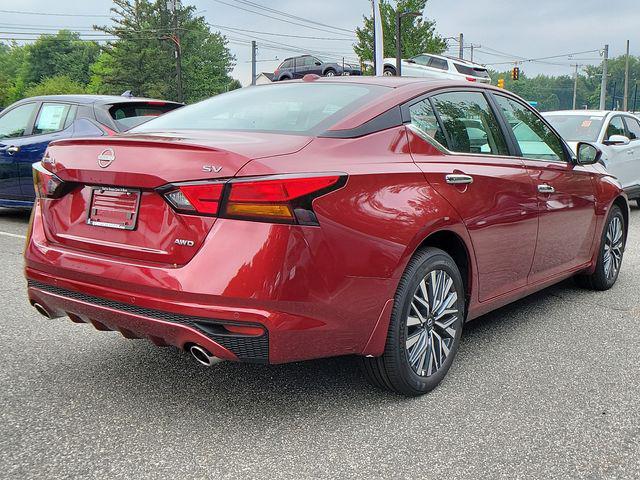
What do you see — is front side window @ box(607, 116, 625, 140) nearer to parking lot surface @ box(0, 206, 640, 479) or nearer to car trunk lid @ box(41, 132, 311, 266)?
parking lot surface @ box(0, 206, 640, 479)

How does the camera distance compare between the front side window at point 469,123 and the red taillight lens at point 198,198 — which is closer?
the red taillight lens at point 198,198

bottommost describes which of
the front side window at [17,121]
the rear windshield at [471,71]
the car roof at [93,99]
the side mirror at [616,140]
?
the side mirror at [616,140]

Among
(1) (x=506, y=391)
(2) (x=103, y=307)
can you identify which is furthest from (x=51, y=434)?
(1) (x=506, y=391)

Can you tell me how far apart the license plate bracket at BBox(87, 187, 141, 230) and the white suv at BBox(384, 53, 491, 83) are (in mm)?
22271

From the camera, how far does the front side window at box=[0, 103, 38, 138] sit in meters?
8.30

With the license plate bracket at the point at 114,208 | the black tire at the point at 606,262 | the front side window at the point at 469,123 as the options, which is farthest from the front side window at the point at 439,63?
the license plate bracket at the point at 114,208

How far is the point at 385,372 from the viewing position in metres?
2.98

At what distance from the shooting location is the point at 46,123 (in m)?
8.12

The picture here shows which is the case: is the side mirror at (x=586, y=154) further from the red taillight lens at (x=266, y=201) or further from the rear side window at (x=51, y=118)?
the rear side window at (x=51, y=118)

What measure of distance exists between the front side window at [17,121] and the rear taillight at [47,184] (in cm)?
573

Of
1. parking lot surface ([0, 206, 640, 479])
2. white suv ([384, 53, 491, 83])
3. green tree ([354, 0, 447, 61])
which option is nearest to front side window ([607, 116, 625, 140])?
parking lot surface ([0, 206, 640, 479])

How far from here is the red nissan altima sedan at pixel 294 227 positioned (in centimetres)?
249

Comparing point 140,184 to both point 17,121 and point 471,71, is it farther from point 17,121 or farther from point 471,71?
point 471,71

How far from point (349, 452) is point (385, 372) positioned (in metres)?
0.49
